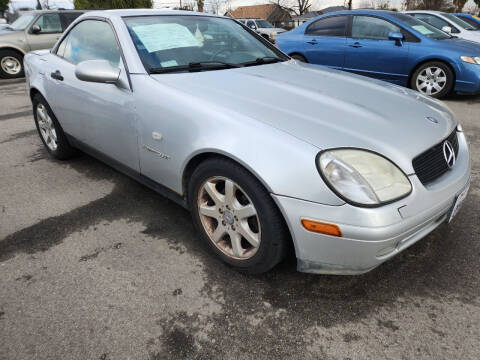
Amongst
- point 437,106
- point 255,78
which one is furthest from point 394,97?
point 255,78

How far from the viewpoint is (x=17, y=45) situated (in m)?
8.93

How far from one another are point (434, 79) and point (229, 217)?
5.34 meters

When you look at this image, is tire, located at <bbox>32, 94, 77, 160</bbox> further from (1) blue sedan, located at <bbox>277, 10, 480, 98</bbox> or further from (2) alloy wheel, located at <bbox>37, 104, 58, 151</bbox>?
(1) blue sedan, located at <bbox>277, 10, 480, 98</bbox>

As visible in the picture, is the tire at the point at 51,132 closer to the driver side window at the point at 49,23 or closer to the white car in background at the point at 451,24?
the driver side window at the point at 49,23

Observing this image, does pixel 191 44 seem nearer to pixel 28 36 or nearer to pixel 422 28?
pixel 422 28

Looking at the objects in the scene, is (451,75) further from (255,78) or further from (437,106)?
(255,78)

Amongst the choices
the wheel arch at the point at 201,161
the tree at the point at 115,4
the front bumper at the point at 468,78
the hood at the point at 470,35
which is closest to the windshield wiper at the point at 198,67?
the wheel arch at the point at 201,161

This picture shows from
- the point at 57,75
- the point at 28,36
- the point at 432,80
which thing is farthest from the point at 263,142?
the point at 28,36

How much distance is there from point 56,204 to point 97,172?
664 millimetres

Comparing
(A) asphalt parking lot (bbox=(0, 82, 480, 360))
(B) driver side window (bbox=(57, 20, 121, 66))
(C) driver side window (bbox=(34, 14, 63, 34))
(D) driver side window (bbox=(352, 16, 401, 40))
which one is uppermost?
(C) driver side window (bbox=(34, 14, 63, 34))

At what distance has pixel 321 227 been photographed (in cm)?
157

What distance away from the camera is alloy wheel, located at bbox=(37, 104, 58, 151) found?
3.52 meters

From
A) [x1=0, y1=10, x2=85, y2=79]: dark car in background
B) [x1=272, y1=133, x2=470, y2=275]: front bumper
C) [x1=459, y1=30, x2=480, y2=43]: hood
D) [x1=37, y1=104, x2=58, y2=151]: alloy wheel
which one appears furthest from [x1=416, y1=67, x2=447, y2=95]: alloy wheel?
[x1=0, y1=10, x2=85, y2=79]: dark car in background

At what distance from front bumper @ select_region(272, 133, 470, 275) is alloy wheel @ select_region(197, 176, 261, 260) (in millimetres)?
259
